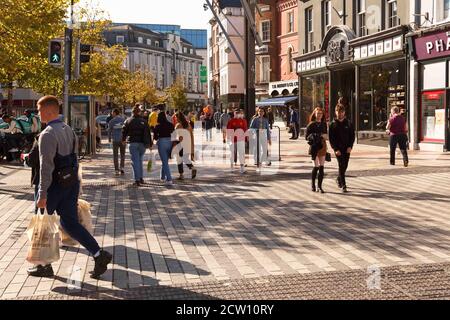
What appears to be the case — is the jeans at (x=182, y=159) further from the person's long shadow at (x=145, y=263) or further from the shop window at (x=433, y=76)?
the shop window at (x=433, y=76)

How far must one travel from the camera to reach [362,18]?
24.7 meters

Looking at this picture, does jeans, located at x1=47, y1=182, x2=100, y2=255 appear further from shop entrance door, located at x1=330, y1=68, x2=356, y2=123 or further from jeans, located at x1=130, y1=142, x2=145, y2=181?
shop entrance door, located at x1=330, y1=68, x2=356, y2=123

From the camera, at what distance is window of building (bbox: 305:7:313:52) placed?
30094 mm

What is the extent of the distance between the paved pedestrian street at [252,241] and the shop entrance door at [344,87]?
1391 cm

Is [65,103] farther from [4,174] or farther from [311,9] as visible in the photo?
[311,9]

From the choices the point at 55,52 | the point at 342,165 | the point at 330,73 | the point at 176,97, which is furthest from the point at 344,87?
the point at 176,97

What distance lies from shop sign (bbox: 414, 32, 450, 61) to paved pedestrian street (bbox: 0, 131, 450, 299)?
7379 mm

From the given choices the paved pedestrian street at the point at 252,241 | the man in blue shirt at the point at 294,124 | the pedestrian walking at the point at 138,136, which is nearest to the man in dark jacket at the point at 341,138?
the paved pedestrian street at the point at 252,241

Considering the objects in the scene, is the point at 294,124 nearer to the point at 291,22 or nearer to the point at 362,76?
the point at 362,76

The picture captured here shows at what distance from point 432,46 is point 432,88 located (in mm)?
1487

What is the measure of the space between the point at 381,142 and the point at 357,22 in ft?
18.8
